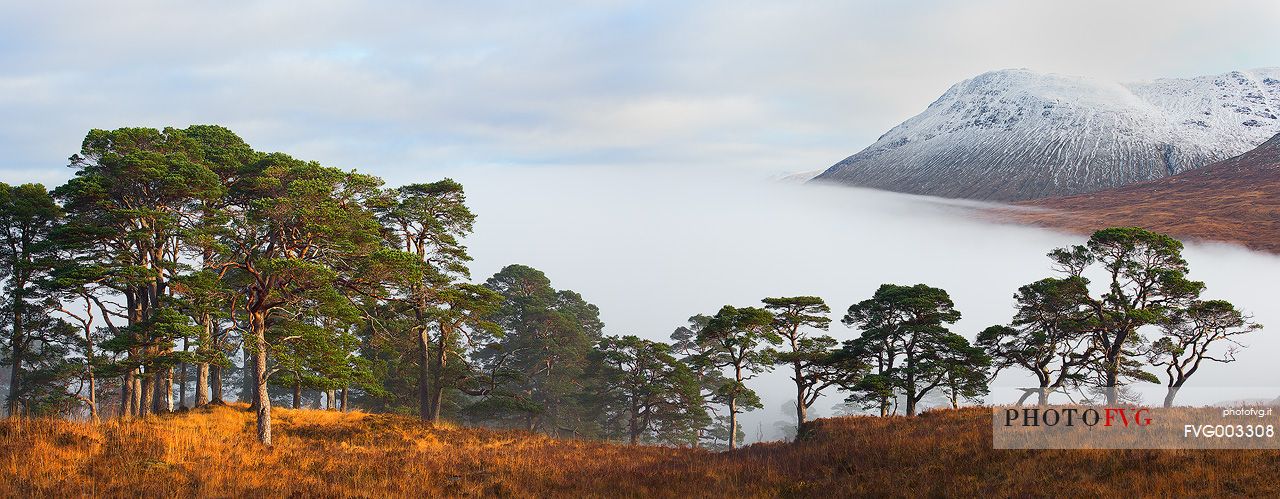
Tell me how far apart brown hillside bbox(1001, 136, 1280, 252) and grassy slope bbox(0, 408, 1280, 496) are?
417ft

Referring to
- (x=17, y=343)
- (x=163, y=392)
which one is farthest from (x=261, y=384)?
(x=17, y=343)

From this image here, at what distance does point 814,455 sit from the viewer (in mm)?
16703

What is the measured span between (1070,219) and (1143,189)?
34440mm

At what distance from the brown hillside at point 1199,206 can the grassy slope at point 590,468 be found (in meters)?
127

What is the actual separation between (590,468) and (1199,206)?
545 feet

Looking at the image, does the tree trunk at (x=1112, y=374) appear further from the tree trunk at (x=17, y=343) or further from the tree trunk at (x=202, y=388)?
the tree trunk at (x=17, y=343)

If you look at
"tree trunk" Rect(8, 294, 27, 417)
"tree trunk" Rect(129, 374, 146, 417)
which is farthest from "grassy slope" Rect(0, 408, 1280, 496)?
"tree trunk" Rect(8, 294, 27, 417)

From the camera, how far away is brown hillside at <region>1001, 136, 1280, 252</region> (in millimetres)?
109438

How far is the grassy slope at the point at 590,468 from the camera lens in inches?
428

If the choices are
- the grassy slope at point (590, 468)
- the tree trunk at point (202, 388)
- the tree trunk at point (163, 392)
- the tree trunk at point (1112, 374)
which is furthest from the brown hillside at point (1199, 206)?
the tree trunk at point (163, 392)

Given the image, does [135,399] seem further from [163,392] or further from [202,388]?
[202,388]

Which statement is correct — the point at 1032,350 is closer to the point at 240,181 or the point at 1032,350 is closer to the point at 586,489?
the point at 586,489

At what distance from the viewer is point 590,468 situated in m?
17.2

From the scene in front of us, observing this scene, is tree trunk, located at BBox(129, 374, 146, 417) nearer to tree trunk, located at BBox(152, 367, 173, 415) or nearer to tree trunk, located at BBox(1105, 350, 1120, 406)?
tree trunk, located at BBox(152, 367, 173, 415)
